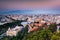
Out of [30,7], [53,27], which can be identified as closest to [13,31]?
[30,7]

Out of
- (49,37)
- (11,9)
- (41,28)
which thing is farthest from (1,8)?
(49,37)

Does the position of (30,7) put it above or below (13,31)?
above

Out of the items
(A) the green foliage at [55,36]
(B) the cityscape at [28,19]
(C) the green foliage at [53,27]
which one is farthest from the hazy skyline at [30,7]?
(A) the green foliage at [55,36]

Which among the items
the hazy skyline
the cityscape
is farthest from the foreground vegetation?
the hazy skyline

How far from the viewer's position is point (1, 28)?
207 centimetres

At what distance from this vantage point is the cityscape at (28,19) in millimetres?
2000

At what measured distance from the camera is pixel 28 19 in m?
2.06

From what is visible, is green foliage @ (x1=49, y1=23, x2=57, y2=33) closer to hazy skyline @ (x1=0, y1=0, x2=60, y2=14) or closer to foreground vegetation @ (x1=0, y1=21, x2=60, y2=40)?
foreground vegetation @ (x1=0, y1=21, x2=60, y2=40)

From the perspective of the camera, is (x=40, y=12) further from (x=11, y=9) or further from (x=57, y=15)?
(x=11, y=9)

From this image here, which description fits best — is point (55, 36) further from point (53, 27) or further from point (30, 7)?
point (30, 7)

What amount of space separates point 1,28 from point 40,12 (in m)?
0.54

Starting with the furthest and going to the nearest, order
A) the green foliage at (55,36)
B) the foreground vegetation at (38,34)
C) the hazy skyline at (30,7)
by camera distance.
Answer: the hazy skyline at (30,7)
the foreground vegetation at (38,34)
the green foliage at (55,36)

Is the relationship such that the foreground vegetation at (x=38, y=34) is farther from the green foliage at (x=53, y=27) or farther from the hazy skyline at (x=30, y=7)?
the hazy skyline at (x=30, y=7)

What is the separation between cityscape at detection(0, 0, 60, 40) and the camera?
2.00 meters
